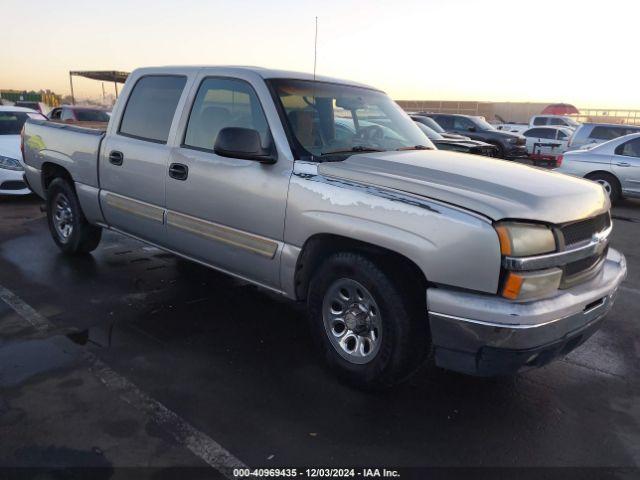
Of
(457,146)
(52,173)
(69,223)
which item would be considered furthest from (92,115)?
(457,146)

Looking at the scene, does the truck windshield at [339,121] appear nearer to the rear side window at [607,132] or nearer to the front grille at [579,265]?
the front grille at [579,265]

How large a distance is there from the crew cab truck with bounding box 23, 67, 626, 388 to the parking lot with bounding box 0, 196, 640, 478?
1.28ft

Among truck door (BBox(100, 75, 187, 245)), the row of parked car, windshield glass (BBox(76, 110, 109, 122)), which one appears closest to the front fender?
truck door (BBox(100, 75, 187, 245))

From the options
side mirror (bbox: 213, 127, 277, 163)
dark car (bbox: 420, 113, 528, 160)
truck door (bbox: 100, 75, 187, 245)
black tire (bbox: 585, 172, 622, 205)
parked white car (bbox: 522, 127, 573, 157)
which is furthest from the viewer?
parked white car (bbox: 522, 127, 573, 157)

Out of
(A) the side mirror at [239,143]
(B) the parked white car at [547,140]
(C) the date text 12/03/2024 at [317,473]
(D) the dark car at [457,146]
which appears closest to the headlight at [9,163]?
(D) the dark car at [457,146]

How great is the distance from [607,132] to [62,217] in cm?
1323

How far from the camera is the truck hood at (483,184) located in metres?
2.73

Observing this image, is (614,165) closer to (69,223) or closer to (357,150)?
(357,150)

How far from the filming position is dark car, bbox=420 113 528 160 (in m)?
16.6

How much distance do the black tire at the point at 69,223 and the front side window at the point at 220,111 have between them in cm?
213

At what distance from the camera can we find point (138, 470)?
8.18ft

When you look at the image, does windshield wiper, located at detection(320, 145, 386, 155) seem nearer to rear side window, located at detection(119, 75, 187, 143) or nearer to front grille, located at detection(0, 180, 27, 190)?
rear side window, located at detection(119, 75, 187, 143)

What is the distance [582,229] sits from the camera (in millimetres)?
3012

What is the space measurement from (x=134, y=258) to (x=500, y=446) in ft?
14.9
